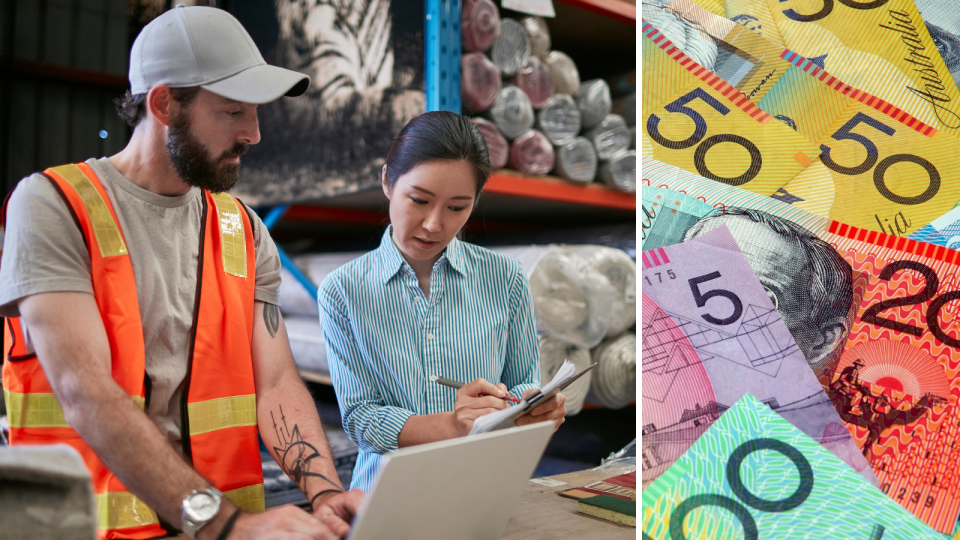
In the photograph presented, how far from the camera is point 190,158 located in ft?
3.87

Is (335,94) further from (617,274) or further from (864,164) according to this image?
(864,164)

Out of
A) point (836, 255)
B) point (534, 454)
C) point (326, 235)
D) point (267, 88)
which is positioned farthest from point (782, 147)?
point (326, 235)

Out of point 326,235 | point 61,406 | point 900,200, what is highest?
point 900,200

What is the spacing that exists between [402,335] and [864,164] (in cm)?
87

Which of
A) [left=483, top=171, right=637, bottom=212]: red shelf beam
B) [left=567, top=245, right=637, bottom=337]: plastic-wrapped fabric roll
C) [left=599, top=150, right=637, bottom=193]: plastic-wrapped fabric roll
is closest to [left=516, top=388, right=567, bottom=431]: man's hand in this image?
[left=483, top=171, right=637, bottom=212]: red shelf beam

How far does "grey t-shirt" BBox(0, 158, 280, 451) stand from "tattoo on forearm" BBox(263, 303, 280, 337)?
0.07 ft

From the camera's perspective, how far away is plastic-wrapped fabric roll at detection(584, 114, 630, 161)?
8.37 feet

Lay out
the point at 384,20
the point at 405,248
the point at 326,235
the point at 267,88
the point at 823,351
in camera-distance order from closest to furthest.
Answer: the point at 823,351, the point at 267,88, the point at 405,248, the point at 384,20, the point at 326,235

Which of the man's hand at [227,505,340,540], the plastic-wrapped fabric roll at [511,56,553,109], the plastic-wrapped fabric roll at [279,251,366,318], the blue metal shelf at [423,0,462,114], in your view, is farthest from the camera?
the plastic-wrapped fabric roll at [279,251,366,318]

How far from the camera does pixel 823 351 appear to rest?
98cm

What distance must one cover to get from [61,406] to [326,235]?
2290 mm

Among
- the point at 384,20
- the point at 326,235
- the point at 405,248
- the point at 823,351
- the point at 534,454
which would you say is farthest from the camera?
the point at 326,235

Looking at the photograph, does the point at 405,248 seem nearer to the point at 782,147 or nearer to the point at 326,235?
the point at 782,147

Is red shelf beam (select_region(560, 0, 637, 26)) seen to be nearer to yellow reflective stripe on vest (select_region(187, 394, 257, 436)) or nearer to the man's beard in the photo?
the man's beard
